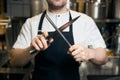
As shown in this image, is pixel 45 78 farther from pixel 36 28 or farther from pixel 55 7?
pixel 55 7

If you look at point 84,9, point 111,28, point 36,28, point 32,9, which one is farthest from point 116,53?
point 36,28

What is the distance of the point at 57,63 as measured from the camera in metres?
1.42

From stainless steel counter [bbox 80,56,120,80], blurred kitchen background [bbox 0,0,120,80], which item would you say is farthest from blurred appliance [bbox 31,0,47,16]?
stainless steel counter [bbox 80,56,120,80]

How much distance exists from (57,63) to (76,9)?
84 cm

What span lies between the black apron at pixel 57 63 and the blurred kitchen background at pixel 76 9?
0.58 metres

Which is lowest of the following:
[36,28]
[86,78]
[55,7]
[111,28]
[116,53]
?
[86,78]

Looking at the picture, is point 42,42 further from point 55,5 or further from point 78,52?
point 55,5

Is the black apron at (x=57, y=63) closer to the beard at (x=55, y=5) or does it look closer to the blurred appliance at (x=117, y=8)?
the beard at (x=55, y=5)

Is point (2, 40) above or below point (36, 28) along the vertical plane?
below

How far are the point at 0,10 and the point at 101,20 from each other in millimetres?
866

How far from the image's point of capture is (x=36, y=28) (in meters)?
1.46

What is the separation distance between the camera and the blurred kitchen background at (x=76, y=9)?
204 cm

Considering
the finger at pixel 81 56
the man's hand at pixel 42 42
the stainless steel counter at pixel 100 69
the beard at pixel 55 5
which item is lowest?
the stainless steel counter at pixel 100 69

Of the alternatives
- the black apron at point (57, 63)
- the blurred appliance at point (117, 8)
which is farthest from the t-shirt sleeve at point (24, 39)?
the blurred appliance at point (117, 8)
